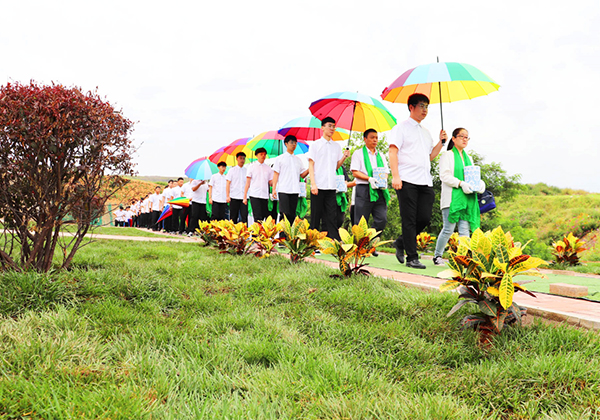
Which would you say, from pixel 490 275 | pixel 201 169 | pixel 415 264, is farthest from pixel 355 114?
pixel 201 169

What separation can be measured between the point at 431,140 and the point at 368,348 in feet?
13.0

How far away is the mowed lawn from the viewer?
1.89m

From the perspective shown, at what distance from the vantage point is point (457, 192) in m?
5.89

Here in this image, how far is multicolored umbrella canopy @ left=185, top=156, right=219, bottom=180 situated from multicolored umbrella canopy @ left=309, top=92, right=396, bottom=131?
614cm

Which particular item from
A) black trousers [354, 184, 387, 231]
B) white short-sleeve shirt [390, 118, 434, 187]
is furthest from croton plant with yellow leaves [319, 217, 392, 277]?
black trousers [354, 184, 387, 231]

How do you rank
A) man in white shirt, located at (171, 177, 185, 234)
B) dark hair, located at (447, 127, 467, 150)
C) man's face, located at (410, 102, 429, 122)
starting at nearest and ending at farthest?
man's face, located at (410, 102, 429, 122), dark hair, located at (447, 127, 467, 150), man in white shirt, located at (171, 177, 185, 234)

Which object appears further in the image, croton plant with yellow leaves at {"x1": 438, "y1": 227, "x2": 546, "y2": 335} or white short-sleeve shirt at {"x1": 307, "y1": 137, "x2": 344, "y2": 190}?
white short-sleeve shirt at {"x1": 307, "y1": 137, "x2": 344, "y2": 190}

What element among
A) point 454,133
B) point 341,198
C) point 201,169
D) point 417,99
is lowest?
point 341,198

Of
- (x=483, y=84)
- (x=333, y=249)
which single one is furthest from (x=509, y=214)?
(x=333, y=249)

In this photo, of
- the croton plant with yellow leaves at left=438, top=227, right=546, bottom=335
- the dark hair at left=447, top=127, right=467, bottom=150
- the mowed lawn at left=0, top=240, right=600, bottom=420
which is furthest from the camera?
the dark hair at left=447, top=127, right=467, bottom=150

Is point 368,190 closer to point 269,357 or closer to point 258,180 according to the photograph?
point 258,180

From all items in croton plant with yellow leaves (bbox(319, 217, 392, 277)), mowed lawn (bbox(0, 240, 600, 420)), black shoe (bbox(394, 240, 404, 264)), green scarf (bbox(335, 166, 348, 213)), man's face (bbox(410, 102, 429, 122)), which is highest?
man's face (bbox(410, 102, 429, 122))

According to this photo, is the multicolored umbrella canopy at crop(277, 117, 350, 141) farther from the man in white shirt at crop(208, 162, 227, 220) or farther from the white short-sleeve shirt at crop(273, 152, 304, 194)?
the man in white shirt at crop(208, 162, 227, 220)

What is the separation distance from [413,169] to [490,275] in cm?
313
